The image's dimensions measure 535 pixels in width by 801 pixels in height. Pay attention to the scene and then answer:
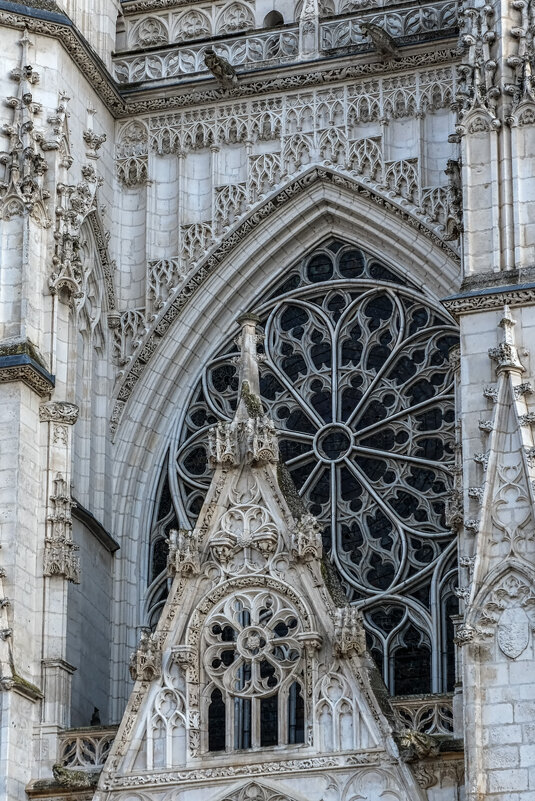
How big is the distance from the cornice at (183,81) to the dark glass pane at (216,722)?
6.32 m

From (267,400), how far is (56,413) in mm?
2560

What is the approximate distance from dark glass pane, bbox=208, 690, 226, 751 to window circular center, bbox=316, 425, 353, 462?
324 cm

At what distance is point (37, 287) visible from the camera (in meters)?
20.5

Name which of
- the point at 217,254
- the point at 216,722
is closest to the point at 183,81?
the point at 217,254

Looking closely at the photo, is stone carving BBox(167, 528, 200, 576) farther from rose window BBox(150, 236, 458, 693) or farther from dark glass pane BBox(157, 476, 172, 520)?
dark glass pane BBox(157, 476, 172, 520)

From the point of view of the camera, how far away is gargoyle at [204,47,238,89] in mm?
22312

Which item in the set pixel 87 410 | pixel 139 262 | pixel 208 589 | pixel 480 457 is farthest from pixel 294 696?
pixel 139 262

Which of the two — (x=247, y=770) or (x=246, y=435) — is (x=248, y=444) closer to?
(x=246, y=435)

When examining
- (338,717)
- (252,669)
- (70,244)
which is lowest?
(338,717)

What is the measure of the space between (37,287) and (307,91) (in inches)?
146

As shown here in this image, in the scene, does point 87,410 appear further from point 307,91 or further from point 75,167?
point 307,91

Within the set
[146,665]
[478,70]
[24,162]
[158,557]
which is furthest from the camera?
[158,557]

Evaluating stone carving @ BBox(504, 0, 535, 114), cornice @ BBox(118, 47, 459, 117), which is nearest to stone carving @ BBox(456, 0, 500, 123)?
stone carving @ BBox(504, 0, 535, 114)

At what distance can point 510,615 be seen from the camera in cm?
1777
